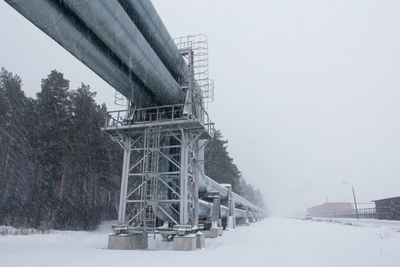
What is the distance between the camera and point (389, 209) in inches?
1676

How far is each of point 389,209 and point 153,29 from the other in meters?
46.8

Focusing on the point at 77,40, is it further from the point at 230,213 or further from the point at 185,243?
the point at 230,213

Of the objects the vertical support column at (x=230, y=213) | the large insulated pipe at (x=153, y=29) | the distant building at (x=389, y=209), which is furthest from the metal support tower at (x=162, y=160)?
the distant building at (x=389, y=209)

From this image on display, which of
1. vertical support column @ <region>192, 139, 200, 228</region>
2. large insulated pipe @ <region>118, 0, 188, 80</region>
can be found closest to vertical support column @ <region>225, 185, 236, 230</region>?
vertical support column @ <region>192, 139, 200, 228</region>

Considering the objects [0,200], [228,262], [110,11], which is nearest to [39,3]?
[110,11]

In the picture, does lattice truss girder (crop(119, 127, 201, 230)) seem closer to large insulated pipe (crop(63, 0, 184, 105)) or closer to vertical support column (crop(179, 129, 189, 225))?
vertical support column (crop(179, 129, 189, 225))

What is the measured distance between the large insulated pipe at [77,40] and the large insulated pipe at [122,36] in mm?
499

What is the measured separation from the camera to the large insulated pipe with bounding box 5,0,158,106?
300 inches

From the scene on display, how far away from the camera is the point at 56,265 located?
26.3 feet

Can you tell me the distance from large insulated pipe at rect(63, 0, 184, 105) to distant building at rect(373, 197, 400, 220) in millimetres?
42441

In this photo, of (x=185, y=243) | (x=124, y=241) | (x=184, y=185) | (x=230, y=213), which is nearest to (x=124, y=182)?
(x=124, y=241)

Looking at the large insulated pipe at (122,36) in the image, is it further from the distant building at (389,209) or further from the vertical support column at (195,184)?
the distant building at (389,209)

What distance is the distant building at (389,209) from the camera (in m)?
40.3

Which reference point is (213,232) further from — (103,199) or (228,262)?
(103,199)
